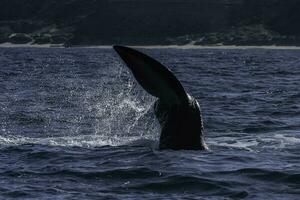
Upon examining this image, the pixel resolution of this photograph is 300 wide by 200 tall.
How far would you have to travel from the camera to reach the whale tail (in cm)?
1224

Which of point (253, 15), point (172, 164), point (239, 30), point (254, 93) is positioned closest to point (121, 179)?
point (172, 164)

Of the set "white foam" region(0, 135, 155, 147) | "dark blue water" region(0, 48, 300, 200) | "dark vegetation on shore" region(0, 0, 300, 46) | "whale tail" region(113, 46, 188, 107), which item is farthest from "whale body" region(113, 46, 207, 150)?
"dark vegetation on shore" region(0, 0, 300, 46)

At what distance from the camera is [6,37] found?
10350 centimetres

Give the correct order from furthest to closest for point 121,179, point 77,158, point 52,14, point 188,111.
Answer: point 52,14 < point 77,158 < point 188,111 < point 121,179

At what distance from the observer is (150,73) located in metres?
12.3

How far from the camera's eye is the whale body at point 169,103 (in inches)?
484

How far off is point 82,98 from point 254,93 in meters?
5.81

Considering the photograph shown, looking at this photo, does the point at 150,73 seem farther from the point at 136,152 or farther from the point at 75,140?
the point at 75,140

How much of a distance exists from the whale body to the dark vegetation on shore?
82.3m

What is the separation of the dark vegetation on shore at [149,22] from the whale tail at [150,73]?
83287 millimetres

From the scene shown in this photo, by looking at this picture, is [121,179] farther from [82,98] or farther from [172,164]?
[82,98]

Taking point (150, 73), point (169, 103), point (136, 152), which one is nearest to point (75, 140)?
point (136, 152)

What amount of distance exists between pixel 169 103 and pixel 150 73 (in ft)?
2.24

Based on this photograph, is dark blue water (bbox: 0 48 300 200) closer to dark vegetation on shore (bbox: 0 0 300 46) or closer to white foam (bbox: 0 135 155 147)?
white foam (bbox: 0 135 155 147)
